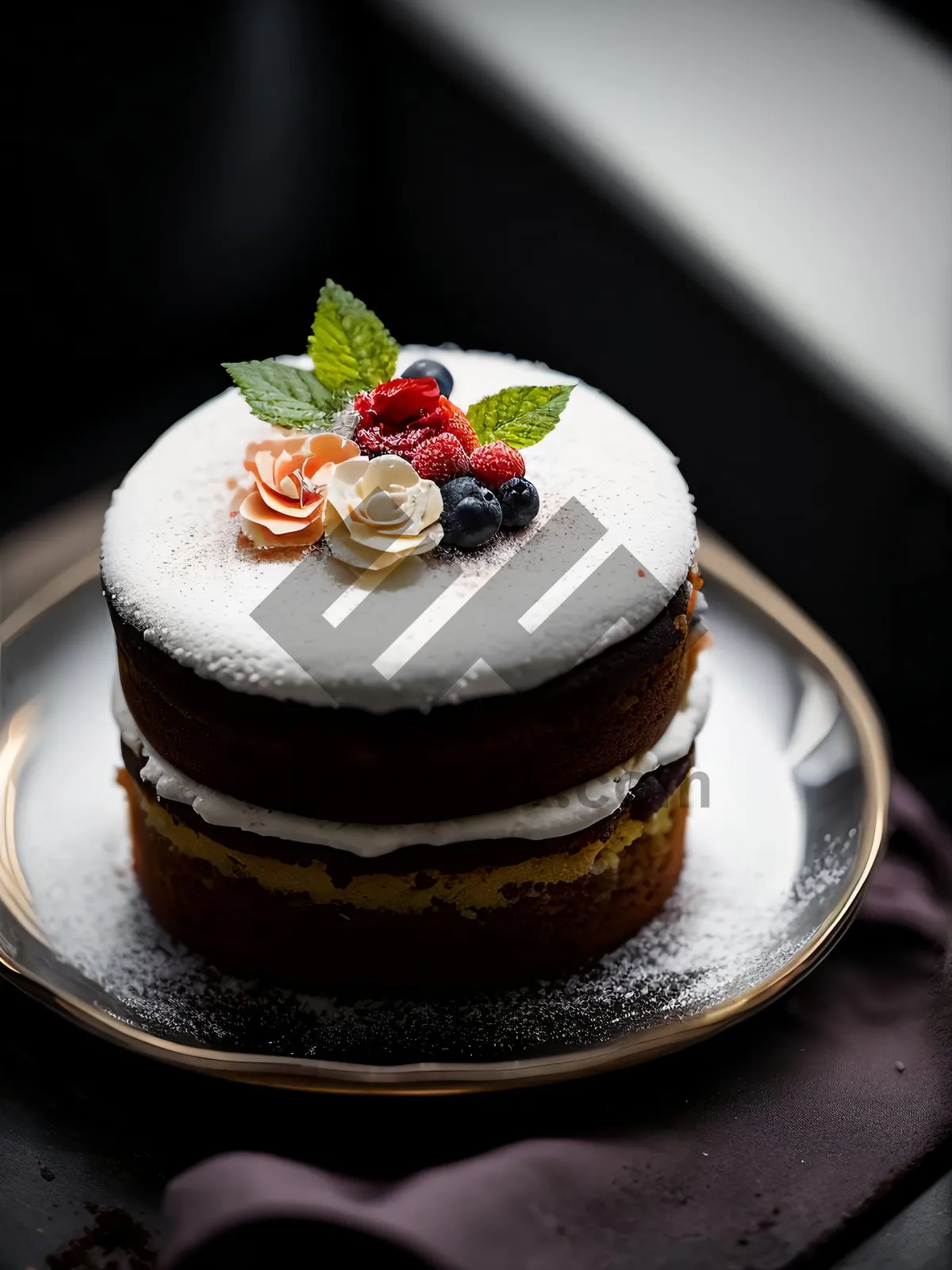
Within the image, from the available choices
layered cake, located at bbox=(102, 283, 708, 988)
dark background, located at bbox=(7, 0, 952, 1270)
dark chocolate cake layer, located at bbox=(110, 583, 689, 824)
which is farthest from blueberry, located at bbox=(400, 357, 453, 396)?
dark background, located at bbox=(7, 0, 952, 1270)

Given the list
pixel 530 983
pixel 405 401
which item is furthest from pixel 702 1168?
pixel 405 401

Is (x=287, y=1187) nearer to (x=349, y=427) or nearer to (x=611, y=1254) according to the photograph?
(x=611, y=1254)

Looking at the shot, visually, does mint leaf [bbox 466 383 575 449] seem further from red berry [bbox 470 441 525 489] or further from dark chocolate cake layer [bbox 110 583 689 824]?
dark chocolate cake layer [bbox 110 583 689 824]

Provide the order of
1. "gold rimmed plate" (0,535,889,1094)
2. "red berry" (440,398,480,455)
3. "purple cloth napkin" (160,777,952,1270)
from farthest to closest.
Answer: "red berry" (440,398,480,455) < "gold rimmed plate" (0,535,889,1094) < "purple cloth napkin" (160,777,952,1270)

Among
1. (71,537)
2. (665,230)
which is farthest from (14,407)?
(665,230)

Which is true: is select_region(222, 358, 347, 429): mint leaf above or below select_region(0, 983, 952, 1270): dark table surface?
above
